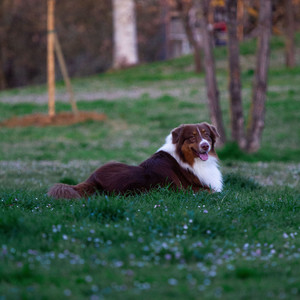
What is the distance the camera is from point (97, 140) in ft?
64.3

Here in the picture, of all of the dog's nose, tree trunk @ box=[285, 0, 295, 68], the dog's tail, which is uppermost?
tree trunk @ box=[285, 0, 295, 68]

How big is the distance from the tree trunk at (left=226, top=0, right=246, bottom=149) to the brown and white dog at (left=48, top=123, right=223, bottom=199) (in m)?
7.33

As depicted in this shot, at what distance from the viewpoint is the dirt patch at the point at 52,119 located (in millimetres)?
21797

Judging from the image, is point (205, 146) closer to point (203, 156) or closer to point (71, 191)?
point (203, 156)

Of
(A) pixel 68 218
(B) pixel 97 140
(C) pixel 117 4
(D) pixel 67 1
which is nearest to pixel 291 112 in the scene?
(B) pixel 97 140

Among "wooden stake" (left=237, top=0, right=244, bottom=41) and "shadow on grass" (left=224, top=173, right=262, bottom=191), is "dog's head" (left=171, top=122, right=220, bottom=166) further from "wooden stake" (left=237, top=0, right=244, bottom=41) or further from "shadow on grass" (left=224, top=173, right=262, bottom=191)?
"wooden stake" (left=237, top=0, right=244, bottom=41)

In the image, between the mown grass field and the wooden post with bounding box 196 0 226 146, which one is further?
the wooden post with bounding box 196 0 226 146

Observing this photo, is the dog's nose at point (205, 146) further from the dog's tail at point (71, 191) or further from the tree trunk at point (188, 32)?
the tree trunk at point (188, 32)

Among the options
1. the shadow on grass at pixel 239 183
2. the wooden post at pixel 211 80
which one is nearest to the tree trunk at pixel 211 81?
the wooden post at pixel 211 80

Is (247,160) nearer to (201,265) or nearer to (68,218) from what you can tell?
(68,218)

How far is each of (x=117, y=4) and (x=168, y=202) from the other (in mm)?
27978

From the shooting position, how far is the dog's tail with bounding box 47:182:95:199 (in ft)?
25.0

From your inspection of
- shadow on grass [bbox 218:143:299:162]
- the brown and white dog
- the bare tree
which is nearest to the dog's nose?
the brown and white dog

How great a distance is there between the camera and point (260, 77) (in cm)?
1525
